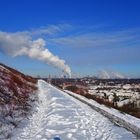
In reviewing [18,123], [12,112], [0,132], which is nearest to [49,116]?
[12,112]

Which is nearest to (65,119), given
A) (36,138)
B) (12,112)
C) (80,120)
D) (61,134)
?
(80,120)

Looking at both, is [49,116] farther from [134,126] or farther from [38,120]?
[134,126]

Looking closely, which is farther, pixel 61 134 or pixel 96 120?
pixel 96 120

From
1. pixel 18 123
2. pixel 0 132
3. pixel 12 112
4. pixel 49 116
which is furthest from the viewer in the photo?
pixel 49 116

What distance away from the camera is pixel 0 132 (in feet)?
46.1

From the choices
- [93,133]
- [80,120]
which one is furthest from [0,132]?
[80,120]

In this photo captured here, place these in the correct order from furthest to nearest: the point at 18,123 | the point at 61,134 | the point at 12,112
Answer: the point at 12,112 → the point at 18,123 → the point at 61,134

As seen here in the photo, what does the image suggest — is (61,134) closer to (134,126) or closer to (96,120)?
(134,126)

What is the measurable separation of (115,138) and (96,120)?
543 cm

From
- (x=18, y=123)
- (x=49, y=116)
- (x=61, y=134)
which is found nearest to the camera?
(x=61, y=134)

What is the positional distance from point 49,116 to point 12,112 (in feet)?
8.55

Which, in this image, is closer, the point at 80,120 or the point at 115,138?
the point at 115,138

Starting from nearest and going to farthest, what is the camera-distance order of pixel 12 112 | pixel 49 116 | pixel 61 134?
pixel 61 134 → pixel 12 112 → pixel 49 116

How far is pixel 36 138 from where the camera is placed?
14.3m
